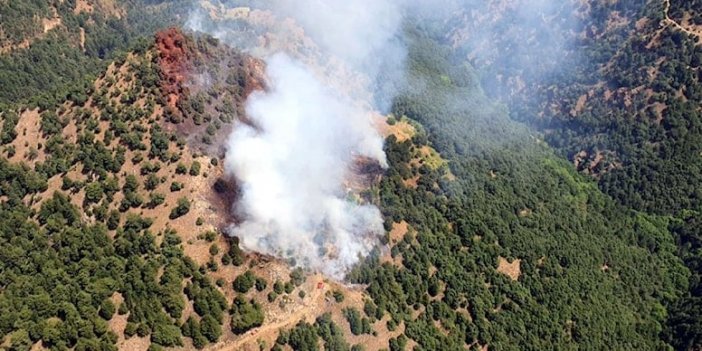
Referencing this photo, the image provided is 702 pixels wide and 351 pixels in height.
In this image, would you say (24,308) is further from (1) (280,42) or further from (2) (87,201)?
(1) (280,42)

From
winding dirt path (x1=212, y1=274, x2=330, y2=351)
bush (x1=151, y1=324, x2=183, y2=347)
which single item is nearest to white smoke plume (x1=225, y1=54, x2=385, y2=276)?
winding dirt path (x1=212, y1=274, x2=330, y2=351)

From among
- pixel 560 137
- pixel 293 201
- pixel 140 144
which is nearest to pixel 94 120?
pixel 140 144

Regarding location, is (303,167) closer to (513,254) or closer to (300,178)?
(300,178)

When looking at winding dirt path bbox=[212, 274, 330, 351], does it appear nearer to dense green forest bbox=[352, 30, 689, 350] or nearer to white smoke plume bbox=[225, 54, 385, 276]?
white smoke plume bbox=[225, 54, 385, 276]

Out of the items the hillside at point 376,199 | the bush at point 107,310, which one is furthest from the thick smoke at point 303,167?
the bush at point 107,310

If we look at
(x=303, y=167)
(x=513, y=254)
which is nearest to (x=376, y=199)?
(x=303, y=167)
